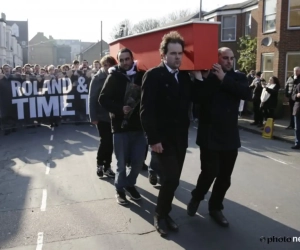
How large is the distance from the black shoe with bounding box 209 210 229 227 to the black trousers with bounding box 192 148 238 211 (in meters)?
0.05

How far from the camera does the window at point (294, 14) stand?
1788 cm

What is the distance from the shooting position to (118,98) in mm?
5113

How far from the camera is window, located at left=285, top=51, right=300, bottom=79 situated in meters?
18.2

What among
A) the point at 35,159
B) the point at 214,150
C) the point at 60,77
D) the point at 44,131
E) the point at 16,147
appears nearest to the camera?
the point at 214,150

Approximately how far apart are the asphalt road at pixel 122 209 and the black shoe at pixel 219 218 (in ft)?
0.23

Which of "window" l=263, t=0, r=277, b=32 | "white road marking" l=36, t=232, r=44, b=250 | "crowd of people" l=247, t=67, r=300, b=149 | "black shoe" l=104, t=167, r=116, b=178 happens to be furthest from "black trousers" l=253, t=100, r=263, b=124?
"white road marking" l=36, t=232, r=44, b=250

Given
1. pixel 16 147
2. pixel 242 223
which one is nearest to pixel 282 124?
pixel 16 147

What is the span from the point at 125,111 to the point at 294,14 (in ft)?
51.4

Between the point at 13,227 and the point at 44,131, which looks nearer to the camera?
the point at 13,227

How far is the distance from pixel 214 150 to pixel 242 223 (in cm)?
99

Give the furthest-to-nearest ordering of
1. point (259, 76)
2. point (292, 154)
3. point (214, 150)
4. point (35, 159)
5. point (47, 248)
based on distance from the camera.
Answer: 1. point (259, 76)
2. point (292, 154)
3. point (35, 159)
4. point (214, 150)
5. point (47, 248)

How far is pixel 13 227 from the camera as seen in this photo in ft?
14.9

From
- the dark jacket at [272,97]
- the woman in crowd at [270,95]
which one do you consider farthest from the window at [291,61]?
the dark jacket at [272,97]

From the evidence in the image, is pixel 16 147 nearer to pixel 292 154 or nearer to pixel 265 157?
pixel 265 157
